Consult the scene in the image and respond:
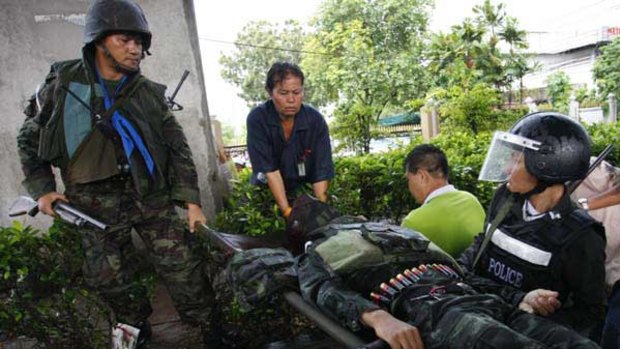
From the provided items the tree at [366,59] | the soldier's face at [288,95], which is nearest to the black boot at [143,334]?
the soldier's face at [288,95]

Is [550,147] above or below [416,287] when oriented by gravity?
above

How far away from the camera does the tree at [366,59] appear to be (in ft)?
26.8

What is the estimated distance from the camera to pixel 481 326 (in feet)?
4.16

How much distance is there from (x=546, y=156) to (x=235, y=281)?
1.52 metres

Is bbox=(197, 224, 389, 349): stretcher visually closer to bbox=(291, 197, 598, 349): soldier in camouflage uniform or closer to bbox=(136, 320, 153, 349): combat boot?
bbox=(291, 197, 598, 349): soldier in camouflage uniform

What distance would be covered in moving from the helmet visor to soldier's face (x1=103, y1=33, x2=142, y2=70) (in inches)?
83.0

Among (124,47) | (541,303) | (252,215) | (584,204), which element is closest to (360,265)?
(541,303)

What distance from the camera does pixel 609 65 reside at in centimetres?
2678

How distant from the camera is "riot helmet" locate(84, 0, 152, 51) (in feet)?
8.28

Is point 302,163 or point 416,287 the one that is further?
point 302,163

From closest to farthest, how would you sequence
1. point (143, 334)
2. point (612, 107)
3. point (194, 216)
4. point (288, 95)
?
point (194, 216) → point (143, 334) → point (288, 95) → point (612, 107)

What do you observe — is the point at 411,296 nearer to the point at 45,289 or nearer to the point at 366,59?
the point at 45,289

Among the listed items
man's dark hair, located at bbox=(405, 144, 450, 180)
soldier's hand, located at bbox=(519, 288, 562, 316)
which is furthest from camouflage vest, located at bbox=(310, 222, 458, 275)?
man's dark hair, located at bbox=(405, 144, 450, 180)

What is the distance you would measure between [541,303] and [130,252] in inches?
95.5
